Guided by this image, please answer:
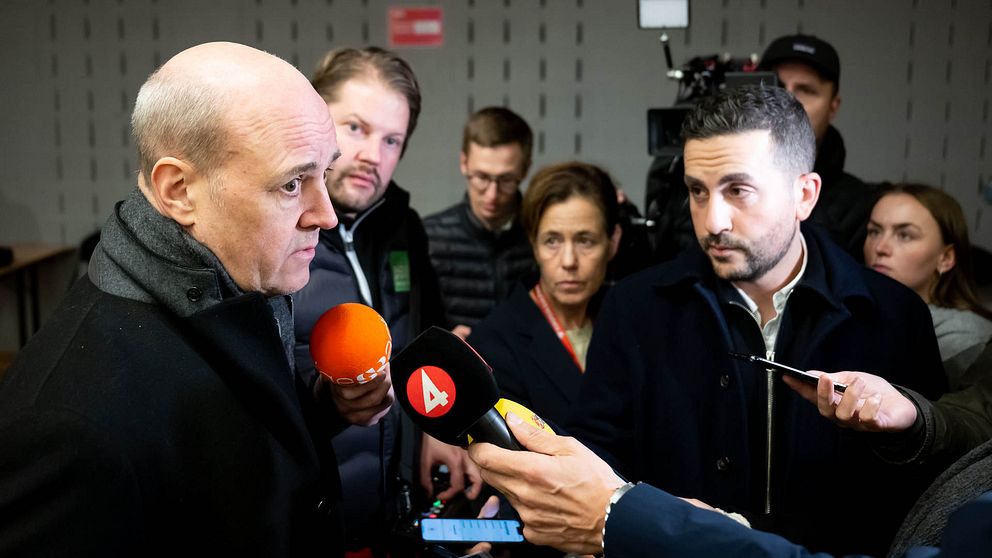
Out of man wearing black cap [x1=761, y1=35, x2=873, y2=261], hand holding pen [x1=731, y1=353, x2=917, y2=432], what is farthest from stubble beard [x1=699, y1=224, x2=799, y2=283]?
man wearing black cap [x1=761, y1=35, x2=873, y2=261]

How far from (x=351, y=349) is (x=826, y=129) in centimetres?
236

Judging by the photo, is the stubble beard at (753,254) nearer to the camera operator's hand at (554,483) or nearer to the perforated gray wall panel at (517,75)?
the camera operator's hand at (554,483)

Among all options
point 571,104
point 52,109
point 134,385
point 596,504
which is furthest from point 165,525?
point 52,109

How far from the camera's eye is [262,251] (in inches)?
52.2

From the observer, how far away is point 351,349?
4.88ft

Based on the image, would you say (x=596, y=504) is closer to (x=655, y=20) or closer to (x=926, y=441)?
(x=926, y=441)

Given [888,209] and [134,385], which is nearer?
[134,385]

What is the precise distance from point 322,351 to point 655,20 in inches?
78.2

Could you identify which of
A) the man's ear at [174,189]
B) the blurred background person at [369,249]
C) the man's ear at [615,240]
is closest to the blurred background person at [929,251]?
the man's ear at [615,240]

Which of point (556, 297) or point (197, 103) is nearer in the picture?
point (197, 103)

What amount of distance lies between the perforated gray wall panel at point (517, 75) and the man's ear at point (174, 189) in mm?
4080

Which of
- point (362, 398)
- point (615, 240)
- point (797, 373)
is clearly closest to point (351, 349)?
point (362, 398)

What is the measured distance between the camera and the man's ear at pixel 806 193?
2.04 metres

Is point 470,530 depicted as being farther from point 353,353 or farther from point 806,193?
point 806,193
